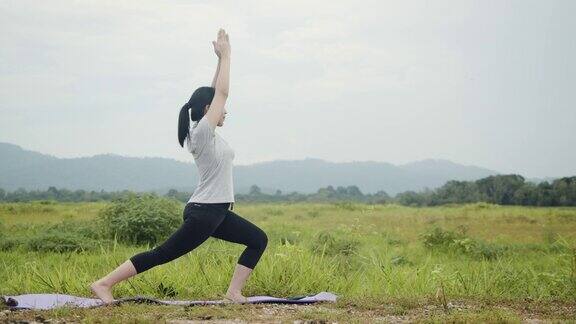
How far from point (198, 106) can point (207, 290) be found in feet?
7.21

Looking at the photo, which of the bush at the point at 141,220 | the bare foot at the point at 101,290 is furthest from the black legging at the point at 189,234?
the bush at the point at 141,220

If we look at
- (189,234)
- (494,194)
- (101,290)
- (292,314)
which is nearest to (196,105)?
(189,234)

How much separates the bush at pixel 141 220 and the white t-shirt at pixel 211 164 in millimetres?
8912

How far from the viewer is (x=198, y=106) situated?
5281 mm

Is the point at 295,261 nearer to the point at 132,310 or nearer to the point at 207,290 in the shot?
the point at 207,290

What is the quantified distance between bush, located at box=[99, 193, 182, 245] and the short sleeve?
9021mm

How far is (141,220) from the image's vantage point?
45.8 ft

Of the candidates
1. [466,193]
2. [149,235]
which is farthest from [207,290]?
[466,193]

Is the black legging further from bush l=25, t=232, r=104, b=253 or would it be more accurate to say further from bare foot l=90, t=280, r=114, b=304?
bush l=25, t=232, r=104, b=253

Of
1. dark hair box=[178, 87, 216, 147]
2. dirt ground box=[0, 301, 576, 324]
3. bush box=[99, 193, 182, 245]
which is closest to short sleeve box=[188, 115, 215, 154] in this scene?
dark hair box=[178, 87, 216, 147]

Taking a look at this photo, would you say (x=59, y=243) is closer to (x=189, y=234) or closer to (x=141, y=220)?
(x=141, y=220)

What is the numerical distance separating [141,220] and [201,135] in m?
9.39

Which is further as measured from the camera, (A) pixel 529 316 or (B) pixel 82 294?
(B) pixel 82 294

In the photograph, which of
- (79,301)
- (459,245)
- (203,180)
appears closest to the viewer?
(203,180)
